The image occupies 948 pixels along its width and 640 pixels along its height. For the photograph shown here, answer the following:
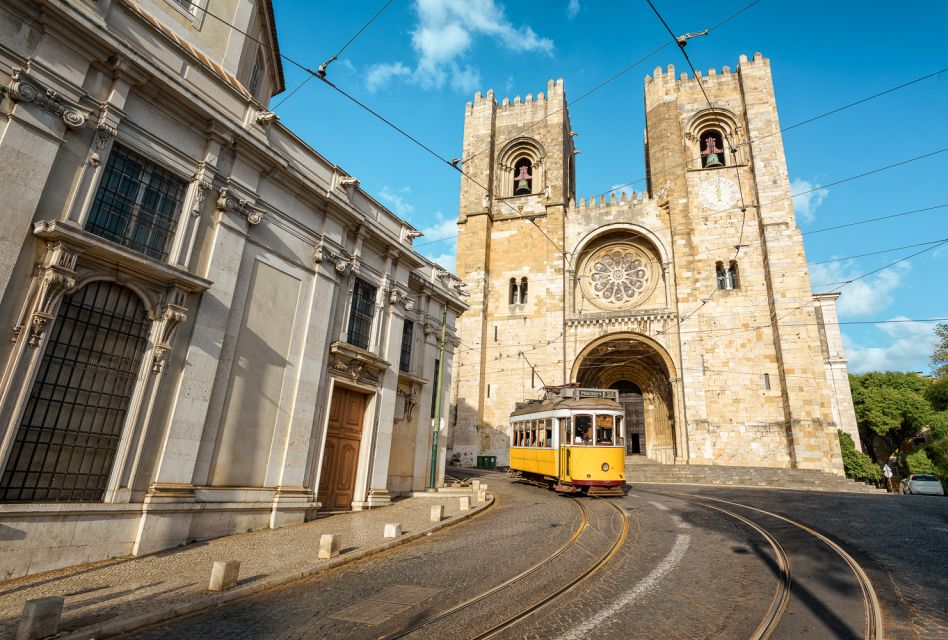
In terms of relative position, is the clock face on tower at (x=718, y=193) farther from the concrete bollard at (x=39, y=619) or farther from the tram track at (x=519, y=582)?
the concrete bollard at (x=39, y=619)

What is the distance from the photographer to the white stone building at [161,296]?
6215 millimetres

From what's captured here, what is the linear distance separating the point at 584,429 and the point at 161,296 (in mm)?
11471

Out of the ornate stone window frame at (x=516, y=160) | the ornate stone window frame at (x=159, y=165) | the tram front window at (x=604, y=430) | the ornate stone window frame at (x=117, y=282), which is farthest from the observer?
the ornate stone window frame at (x=516, y=160)

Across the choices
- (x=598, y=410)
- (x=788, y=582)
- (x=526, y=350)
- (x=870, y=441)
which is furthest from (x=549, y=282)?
(x=870, y=441)

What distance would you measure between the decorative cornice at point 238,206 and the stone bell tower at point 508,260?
69.3 ft

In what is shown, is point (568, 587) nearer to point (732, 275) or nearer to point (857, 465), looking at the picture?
point (732, 275)

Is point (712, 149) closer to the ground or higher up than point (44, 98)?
higher up

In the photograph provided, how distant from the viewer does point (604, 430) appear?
45.8ft

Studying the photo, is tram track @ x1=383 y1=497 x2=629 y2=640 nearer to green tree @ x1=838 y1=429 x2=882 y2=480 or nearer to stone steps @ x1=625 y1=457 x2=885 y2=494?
stone steps @ x1=625 y1=457 x2=885 y2=494

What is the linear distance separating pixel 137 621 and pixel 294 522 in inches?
222

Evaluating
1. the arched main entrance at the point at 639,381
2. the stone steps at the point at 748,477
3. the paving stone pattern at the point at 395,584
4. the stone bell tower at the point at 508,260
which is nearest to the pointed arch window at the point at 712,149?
the stone bell tower at the point at 508,260

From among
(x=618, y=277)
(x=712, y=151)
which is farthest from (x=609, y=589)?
(x=712, y=151)

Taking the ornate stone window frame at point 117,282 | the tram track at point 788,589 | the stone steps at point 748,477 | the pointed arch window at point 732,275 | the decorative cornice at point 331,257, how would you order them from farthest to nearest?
the pointed arch window at point 732,275
the stone steps at point 748,477
the decorative cornice at point 331,257
the ornate stone window frame at point 117,282
the tram track at point 788,589

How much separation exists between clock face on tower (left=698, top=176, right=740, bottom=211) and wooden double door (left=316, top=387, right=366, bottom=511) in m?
25.5
